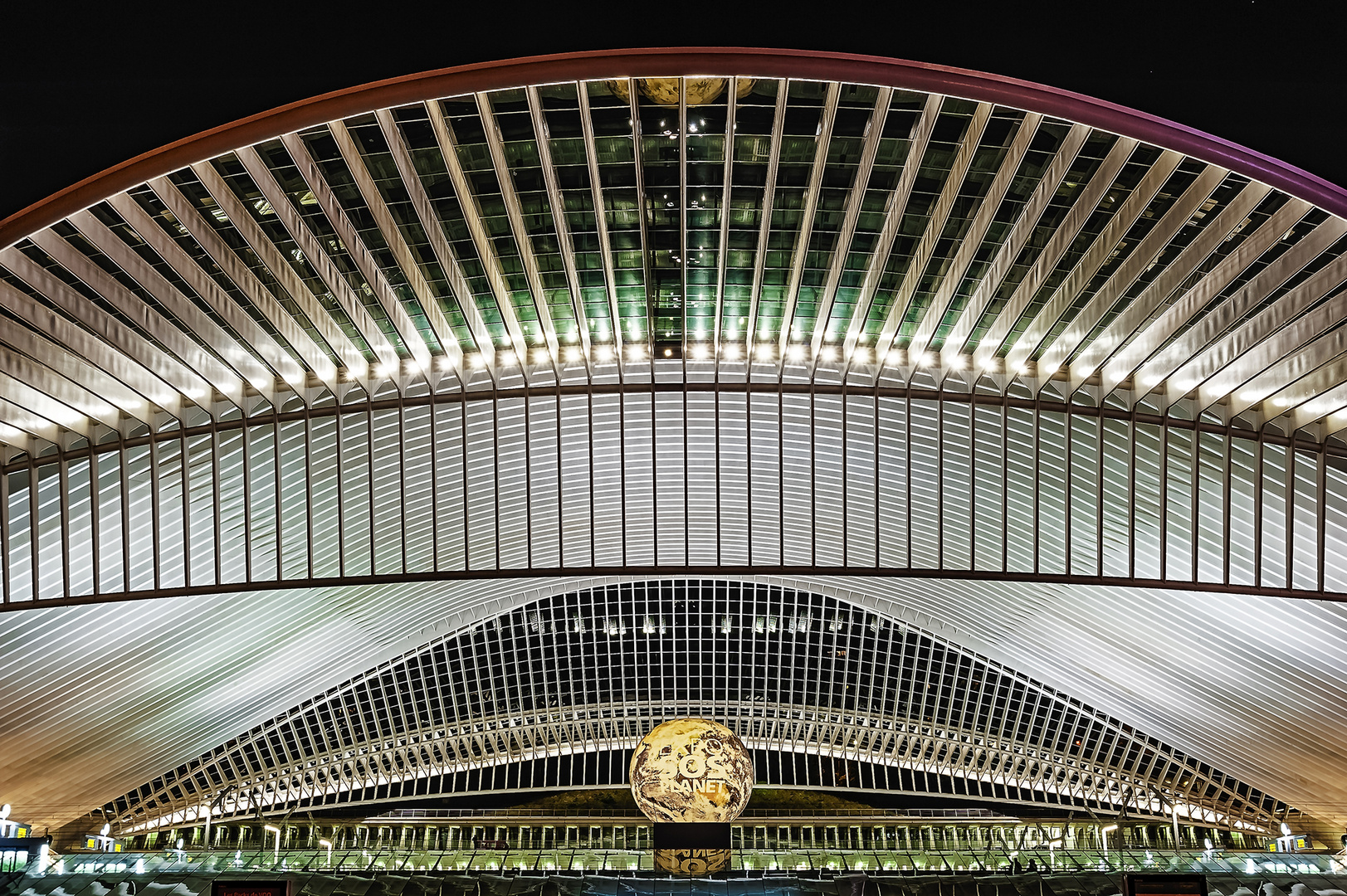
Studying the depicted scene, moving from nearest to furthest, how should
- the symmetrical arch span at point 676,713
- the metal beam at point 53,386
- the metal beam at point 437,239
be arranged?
the metal beam at point 437,239 → the metal beam at point 53,386 → the symmetrical arch span at point 676,713

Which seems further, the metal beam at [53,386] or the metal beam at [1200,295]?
the metal beam at [53,386]

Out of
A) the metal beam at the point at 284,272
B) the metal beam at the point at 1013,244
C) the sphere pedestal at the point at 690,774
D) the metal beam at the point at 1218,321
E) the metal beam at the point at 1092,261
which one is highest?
the metal beam at the point at 284,272

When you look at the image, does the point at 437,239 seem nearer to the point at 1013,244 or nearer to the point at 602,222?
the point at 602,222

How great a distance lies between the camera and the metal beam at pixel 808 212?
51.5 ft

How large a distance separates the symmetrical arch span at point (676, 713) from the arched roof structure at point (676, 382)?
23.7ft

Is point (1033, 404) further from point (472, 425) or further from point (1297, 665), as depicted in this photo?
point (472, 425)

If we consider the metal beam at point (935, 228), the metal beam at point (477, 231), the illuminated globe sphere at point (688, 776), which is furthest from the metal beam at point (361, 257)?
the illuminated globe sphere at point (688, 776)

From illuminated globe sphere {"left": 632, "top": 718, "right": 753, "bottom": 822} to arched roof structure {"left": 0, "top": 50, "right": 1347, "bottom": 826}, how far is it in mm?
3882

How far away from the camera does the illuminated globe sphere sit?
2516cm

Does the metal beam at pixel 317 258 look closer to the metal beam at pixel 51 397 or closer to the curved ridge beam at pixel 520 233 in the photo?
the curved ridge beam at pixel 520 233

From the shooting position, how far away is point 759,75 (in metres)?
13.3

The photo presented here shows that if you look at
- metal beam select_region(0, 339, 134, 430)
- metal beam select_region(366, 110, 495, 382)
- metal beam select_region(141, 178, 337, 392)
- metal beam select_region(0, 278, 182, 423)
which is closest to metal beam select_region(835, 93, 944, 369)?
metal beam select_region(366, 110, 495, 382)

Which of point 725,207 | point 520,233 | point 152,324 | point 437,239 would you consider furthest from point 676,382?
point 152,324

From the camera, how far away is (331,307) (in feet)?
71.9
